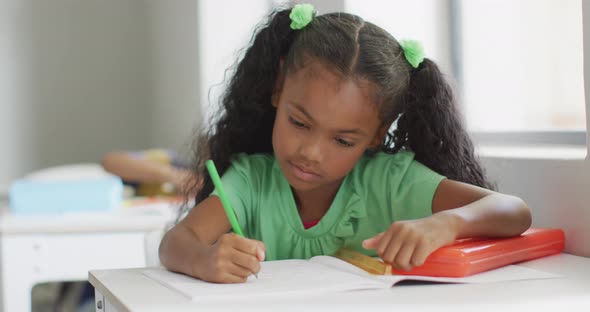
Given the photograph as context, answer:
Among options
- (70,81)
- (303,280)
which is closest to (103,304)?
(303,280)

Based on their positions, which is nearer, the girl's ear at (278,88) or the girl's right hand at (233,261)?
the girl's right hand at (233,261)

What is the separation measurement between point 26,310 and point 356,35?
115 cm

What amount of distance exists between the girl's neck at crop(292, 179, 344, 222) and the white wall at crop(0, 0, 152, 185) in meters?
2.92

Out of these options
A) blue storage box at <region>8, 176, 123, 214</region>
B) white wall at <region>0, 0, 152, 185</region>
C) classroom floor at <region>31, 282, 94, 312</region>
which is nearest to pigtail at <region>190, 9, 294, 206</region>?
blue storage box at <region>8, 176, 123, 214</region>

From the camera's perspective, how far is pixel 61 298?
10.6 ft

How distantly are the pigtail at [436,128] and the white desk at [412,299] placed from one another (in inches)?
15.7

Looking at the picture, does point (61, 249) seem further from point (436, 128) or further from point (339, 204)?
point (436, 128)

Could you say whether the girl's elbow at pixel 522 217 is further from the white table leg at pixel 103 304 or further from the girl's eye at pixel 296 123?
the white table leg at pixel 103 304

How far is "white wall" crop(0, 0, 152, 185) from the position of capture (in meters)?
3.99

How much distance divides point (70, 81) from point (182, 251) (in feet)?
10.5

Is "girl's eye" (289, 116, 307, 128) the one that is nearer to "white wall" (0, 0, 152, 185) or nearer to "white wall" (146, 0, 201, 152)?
"white wall" (146, 0, 201, 152)

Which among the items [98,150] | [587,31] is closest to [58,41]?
[98,150]

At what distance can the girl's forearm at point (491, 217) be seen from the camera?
1056mm

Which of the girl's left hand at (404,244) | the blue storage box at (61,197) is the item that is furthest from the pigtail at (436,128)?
the blue storage box at (61,197)
